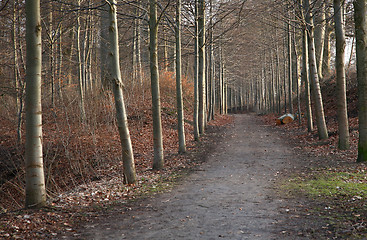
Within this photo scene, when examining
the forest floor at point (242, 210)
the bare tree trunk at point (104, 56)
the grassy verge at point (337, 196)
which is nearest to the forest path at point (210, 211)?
the forest floor at point (242, 210)

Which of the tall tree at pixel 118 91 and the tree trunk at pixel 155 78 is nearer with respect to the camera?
the tall tree at pixel 118 91

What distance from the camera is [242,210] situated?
6.31 meters

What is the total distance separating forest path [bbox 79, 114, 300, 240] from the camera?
16.9ft

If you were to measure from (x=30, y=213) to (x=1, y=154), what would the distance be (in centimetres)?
1078

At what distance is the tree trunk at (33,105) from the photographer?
5.92 meters

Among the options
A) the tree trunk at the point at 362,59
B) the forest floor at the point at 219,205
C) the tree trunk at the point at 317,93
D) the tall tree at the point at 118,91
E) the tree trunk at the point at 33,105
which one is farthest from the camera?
the tree trunk at the point at 317,93

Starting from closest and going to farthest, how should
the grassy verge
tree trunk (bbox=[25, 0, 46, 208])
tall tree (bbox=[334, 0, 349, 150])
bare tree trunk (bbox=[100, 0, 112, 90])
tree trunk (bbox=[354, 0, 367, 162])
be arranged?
1. the grassy verge
2. tree trunk (bbox=[25, 0, 46, 208])
3. tree trunk (bbox=[354, 0, 367, 162])
4. tall tree (bbox=[334, 0, 349, 150])
5. bare tree trunk (bbox=[100, 0, 112, 90])

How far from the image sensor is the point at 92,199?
24.4ft

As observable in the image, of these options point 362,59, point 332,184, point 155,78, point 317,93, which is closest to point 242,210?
point 332,184

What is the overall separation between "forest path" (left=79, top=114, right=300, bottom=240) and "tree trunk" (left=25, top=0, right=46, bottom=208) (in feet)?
4.28

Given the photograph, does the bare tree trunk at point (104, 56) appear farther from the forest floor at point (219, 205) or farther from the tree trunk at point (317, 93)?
the tree trunk at point (317, 93)

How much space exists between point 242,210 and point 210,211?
0.59 m

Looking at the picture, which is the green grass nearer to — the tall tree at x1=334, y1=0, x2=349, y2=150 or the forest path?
the forest path

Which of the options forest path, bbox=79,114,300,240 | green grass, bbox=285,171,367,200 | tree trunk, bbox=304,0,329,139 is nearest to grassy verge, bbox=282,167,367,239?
green grass, bbox=285,171,367,200
